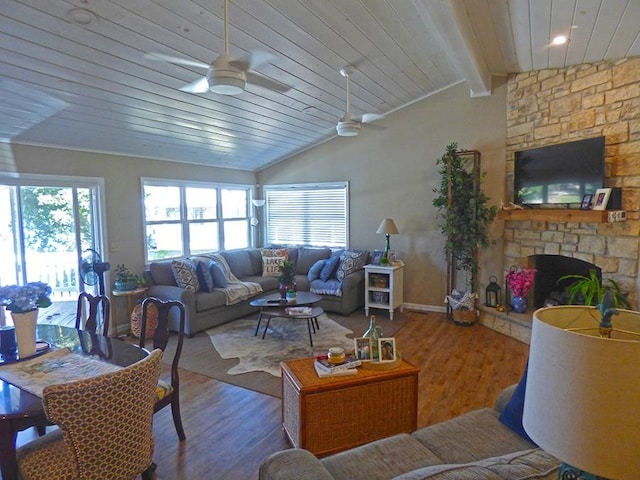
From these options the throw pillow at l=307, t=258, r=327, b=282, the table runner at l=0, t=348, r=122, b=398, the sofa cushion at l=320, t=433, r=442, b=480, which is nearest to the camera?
the sofa cushion at l=320, t=433, r=442, b=480

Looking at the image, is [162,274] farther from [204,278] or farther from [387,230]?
[387,230]

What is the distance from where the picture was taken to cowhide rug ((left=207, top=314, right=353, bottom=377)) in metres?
3.95

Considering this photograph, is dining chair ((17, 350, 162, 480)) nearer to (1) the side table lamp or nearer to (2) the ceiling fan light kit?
(2) the ceiling fan light kit

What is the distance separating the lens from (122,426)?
65.3 inches

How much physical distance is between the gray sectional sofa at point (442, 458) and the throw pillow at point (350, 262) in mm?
3737

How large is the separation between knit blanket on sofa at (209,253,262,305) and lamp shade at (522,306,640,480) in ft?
15.4

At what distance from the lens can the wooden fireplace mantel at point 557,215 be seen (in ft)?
12.2

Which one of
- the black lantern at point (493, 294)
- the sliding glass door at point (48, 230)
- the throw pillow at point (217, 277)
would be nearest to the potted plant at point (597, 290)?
the black lantern at point (493, 294)

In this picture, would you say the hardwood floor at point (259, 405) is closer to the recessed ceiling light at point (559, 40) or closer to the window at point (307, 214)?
the window at point (307, 214)

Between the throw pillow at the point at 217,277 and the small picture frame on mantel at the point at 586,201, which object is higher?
the small picture frame on mantel at the point at 586,201

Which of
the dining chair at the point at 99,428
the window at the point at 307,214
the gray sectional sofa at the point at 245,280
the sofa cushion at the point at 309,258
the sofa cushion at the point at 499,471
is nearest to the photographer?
the sofa cushion at the point at 499,471

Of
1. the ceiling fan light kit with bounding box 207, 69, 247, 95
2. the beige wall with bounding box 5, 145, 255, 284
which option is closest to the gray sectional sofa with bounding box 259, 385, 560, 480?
the ceiling fan light kit with bounding box 207, 69, 247, 95

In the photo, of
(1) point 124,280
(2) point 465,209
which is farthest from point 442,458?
(1) point 124,280

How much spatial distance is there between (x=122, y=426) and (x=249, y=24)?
9.06ft
